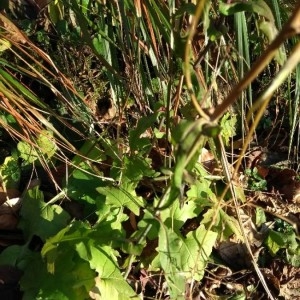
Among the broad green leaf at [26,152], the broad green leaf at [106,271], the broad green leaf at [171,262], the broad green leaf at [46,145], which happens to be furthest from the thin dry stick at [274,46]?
the broad green leaf at [26,152]

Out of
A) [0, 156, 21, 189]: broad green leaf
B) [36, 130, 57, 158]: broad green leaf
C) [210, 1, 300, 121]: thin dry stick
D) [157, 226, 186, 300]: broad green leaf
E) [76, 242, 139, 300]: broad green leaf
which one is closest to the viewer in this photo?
[210, 1, 300, 121]: thin dry stick

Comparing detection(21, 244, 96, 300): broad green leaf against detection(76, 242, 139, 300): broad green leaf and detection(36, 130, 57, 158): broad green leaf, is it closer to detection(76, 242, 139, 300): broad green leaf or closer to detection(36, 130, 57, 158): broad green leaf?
detection(76, 242, 139, 300): broad green leaf

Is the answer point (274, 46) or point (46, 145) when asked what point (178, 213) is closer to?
point (46, 145)

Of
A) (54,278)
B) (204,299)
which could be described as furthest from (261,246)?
(54,278)

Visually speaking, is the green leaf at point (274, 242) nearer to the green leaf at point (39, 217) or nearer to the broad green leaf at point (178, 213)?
the broad green leaf at point (178, 213)

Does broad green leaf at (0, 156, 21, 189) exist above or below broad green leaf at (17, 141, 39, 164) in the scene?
below

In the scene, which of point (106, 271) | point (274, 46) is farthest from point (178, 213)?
point (274, 46)

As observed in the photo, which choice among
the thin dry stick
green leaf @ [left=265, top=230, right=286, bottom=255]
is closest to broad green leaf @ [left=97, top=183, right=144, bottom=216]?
green leaf @ [left=265, top=230, right=286, bottom=255]

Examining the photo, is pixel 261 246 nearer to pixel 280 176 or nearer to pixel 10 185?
pixel 280 176
